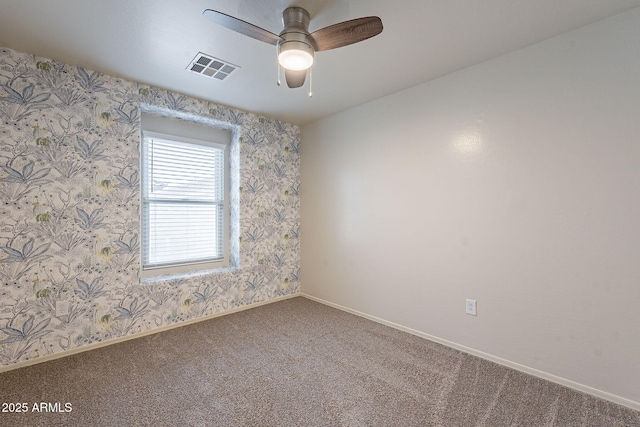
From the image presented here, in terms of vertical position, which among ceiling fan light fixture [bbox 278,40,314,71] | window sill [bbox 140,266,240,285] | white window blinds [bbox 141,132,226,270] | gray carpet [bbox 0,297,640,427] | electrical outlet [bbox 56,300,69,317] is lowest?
gray carpet [bbox 0,297,640,427]

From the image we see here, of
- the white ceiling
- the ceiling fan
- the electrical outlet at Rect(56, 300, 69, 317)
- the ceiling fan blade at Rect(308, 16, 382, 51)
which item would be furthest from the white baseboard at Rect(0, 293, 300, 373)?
the ceiling fan blade at Rect(308, 16, 382, 51)

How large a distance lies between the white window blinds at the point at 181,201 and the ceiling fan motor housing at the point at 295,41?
6.80ft

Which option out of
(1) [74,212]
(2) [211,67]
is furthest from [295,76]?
(1) [74,212]

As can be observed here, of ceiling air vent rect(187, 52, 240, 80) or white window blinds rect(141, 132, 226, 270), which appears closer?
ceiling air vent rect(187, 52, 240, 80)

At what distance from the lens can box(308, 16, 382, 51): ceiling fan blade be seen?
151 cm

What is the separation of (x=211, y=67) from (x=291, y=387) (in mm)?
2642

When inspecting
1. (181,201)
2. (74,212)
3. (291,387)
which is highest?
(181,201)

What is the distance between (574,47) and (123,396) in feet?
12.6

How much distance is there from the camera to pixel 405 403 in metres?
1.83

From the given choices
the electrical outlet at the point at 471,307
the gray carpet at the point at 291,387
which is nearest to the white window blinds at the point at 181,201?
the gray carpet at the point at 291,387

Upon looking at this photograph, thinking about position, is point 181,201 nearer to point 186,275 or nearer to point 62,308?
point 186,275

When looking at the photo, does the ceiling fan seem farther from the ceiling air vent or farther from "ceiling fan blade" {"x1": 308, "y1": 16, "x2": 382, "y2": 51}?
the ceiling air vent

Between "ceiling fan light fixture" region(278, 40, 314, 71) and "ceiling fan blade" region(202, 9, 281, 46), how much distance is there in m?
0.08

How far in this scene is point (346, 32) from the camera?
162cm
